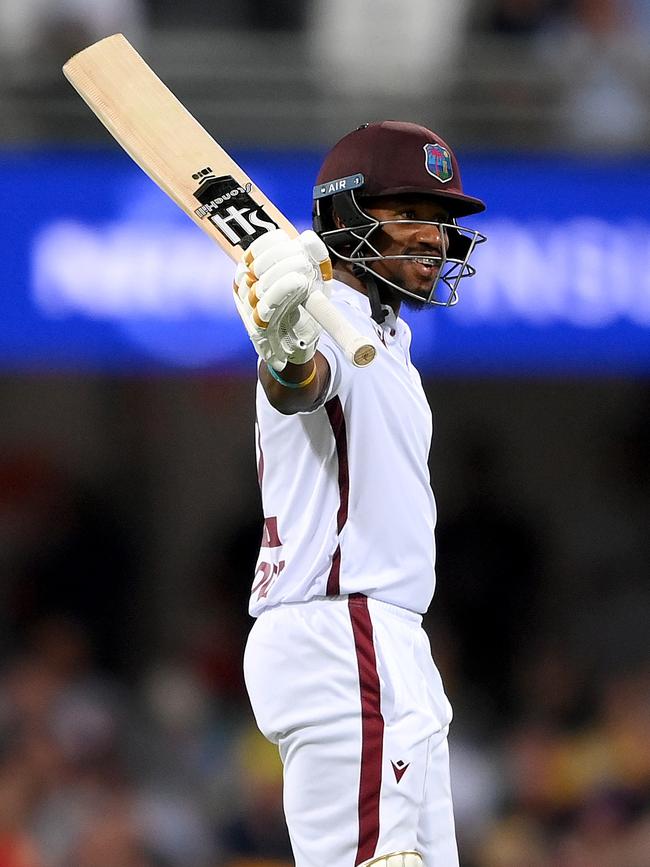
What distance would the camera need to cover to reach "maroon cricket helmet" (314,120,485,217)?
2.32 meters

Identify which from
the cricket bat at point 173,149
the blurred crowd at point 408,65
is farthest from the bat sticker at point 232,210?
the blurred crowd at point 408,65

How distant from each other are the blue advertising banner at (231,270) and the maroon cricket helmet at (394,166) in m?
2.28

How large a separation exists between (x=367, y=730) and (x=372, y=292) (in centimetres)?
65

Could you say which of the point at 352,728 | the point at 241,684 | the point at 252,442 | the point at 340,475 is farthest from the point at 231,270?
the point at 352,728

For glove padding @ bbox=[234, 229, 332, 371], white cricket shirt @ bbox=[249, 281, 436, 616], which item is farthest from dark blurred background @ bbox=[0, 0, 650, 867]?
glove padding @ bbox=[234, 229, 332, 371]

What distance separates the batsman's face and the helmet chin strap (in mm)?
17

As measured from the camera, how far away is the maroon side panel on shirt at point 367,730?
2098 millimetres

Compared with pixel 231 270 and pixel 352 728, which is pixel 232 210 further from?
pixel 231 270

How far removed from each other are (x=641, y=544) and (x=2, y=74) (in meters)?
3.12

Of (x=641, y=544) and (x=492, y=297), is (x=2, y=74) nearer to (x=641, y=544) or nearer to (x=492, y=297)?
(x=492, y=297)

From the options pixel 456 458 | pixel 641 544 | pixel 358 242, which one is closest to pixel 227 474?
pixel 456 458

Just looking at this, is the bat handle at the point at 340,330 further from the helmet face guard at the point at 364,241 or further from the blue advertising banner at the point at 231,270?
the blue advertising banner at the point at 231,270

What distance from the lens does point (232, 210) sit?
2.30 m

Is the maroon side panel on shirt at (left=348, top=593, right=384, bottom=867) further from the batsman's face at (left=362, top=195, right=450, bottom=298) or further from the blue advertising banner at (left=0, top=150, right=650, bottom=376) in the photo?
the blue advertising banner at (left=0, top=150, right=650, bottom=376)
